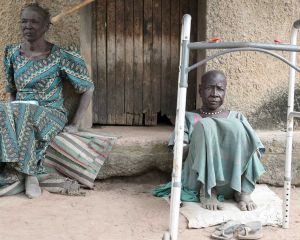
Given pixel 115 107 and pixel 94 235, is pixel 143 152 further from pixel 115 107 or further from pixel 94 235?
pixel 94 235

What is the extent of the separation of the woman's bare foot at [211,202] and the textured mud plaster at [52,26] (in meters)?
1.67

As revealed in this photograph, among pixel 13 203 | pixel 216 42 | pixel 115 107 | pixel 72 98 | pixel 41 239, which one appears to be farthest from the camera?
pixel 115 107

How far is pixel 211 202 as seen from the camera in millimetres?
3402

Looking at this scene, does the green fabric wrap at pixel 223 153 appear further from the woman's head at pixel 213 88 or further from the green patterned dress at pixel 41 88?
the green patterned dress at pixel 41 88

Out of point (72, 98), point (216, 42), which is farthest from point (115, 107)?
point (216, 42)

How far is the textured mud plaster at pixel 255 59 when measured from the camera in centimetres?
407

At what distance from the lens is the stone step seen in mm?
4000

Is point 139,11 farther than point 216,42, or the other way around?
point 139,11

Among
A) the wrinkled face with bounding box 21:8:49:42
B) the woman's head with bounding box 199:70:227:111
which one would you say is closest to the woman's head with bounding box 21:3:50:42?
the wrinkled face with bounding box 21:8:49:42

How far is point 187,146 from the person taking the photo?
359 cm

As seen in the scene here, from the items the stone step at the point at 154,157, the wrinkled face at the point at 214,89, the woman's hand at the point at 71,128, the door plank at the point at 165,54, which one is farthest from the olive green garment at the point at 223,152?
the door plank at the point at 165,54

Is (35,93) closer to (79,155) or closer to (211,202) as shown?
(79,155)

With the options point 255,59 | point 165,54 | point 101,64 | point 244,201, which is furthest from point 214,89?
point 101,64

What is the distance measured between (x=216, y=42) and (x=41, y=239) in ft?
4.84
